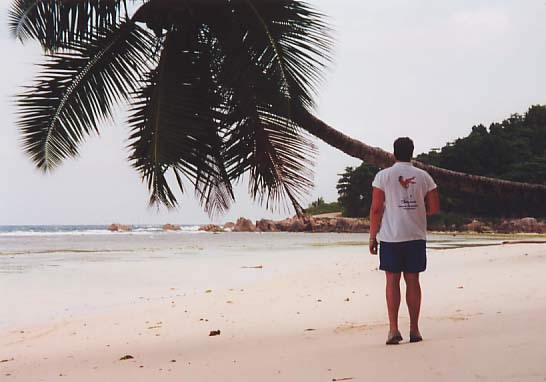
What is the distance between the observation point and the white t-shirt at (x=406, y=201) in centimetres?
436

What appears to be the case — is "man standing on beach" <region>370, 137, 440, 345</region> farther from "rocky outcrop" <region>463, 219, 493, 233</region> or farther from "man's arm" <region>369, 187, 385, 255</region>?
"rocky outcrop" <region>463, 219, 493, 233</region>

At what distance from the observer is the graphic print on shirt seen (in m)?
4.35

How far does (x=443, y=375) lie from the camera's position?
12.0ft

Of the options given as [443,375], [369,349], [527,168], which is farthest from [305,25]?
[527,168]

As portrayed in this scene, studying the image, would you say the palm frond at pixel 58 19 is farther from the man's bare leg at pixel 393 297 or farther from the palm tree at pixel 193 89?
the man's bare leg at pixel 393 297

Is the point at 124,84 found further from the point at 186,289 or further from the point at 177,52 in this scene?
the point at 186,289

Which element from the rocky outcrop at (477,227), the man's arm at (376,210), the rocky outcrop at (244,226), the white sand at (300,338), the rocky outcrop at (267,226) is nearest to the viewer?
the white sand at (300,338)

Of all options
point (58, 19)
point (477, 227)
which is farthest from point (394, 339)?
point (477, 227)

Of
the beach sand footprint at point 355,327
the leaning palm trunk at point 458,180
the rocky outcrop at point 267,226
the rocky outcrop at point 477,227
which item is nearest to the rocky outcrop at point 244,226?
the rocky outcrop at point 267,226

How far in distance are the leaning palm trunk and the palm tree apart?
0.04 feet

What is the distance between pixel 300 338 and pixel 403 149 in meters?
2.16

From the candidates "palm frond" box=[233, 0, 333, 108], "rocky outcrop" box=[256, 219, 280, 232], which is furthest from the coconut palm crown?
"rocky outcrop" box=[256, 219, 280, 232]

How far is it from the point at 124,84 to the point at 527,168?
14.0 m

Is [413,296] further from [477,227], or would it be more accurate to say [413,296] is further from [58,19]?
[477,227]
